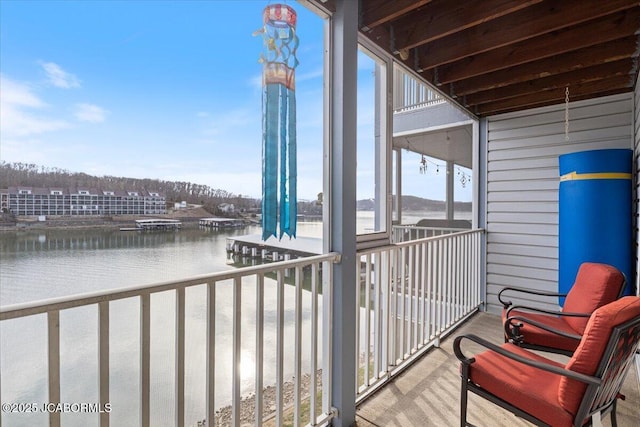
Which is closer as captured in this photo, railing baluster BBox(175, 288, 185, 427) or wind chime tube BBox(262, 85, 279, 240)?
railing baluster BBox(175, 288, 185, 427)

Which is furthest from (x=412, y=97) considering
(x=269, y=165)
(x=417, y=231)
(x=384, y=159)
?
(x=269, y=165)

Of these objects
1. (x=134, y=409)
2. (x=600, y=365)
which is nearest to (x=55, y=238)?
(x=134, y=409)

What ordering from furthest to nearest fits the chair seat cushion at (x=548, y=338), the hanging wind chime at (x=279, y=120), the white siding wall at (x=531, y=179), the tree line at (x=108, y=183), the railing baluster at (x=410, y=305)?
the white siding wall at (x=531, y=179) → the railing baluster at (x=410, y=305) → the chair seat cushion at (x=548, y=338) → the hanging wind chime at (x=279, y=120) → the tree line at (x=108, y=183)

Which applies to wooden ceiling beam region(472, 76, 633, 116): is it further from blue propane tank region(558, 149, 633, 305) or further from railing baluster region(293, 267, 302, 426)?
railing baluster region(293, 267, 302, 426)

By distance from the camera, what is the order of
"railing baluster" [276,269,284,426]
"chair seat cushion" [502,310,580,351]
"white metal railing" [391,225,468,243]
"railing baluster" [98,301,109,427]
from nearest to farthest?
"railing baluster" [98,301,109,427]
"railing baluster" [276,269,284,426]
"chair seat cushion" [502,310,580,351]
"white metal railing" [391,225,468,243]

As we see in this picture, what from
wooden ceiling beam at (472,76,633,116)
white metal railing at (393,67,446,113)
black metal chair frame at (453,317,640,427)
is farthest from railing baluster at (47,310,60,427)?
white metal railing at (393,67,446,113)

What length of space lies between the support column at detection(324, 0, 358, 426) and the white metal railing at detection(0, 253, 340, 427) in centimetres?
6

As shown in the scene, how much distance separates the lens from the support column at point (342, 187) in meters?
1.97

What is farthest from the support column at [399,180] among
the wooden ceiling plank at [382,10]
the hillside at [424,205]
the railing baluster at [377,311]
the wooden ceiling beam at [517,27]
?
the wooden ceiling plank at [382,10]

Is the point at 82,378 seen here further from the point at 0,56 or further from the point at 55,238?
the point at 0,56

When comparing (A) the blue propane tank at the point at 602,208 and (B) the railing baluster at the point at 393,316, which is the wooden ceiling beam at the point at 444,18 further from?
(A) the blue propane tank at the point at 602,208

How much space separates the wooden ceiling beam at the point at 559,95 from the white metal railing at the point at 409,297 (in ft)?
5.04

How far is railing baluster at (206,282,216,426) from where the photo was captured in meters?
1.39

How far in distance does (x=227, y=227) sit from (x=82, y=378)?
27.1 inches
